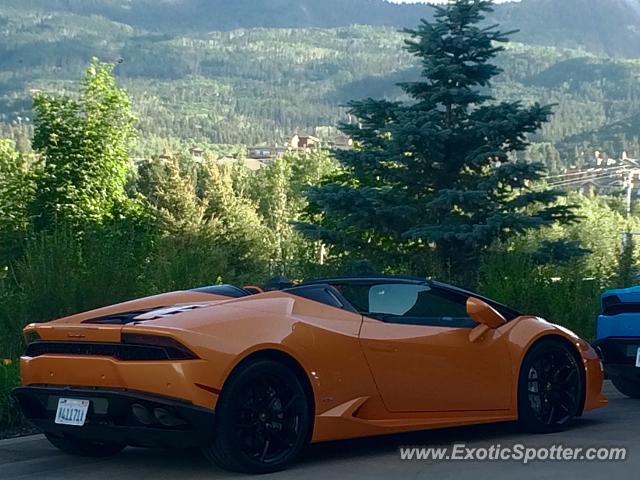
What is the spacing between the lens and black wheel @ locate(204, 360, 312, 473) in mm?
6742

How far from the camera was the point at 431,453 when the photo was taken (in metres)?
7.70

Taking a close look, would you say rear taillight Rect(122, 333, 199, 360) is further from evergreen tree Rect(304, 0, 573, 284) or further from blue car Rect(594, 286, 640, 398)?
evergreen tree Rect(304, 0, 573, 284)

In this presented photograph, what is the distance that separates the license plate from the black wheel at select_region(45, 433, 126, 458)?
2.04 ft

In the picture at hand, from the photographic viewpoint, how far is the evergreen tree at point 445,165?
24.0 meters

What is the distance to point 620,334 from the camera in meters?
10.3

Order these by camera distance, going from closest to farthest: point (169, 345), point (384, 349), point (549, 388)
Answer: point (169, 345) → point (384, 349) → point (549, 388)

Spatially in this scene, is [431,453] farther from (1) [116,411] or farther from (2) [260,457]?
(1) [116,411]

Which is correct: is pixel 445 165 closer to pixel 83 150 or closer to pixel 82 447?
pixel 82 447

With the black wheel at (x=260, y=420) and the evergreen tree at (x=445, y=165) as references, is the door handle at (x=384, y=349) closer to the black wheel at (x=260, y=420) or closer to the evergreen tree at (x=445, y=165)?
the black wheel at (x=260, y=420)

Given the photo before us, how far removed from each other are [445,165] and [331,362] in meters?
18.5

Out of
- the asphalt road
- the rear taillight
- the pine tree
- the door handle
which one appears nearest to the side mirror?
the door handle

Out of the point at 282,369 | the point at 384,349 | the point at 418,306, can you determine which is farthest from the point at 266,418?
the point at 418,306

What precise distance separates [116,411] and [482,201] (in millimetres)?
17930

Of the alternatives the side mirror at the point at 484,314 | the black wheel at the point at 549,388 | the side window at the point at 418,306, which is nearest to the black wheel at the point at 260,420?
the side window at the point at 418,306
